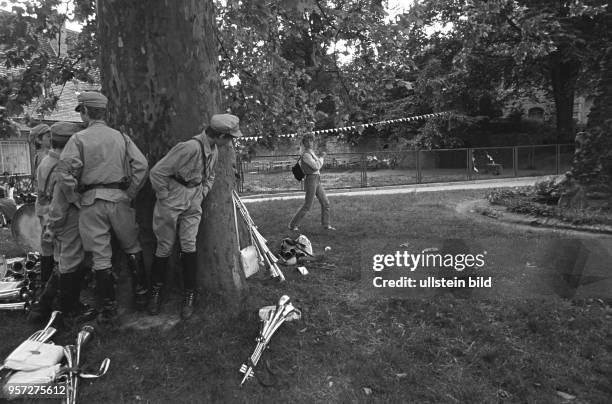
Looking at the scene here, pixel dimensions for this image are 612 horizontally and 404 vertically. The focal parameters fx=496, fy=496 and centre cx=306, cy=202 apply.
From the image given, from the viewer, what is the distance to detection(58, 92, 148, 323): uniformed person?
3986 mm

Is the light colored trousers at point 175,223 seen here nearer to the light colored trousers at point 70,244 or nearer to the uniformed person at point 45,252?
the light colored trousers at point 70,244

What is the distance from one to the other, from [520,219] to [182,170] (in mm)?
6958

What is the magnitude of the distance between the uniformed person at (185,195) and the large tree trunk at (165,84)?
7.8 inches

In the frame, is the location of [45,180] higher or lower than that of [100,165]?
lower

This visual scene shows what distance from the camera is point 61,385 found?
3.35m

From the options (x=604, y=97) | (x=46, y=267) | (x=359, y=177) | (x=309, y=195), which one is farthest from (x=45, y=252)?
(x=359, y=177)

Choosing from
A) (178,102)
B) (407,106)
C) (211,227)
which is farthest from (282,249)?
(407,106)

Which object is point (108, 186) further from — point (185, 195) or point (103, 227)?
point (185, 195)

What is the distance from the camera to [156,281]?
433cm

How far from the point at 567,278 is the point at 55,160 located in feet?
17.7

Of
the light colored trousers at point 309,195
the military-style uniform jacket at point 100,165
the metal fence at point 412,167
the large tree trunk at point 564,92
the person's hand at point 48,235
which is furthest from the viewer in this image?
the large tree trunk at point 564,92

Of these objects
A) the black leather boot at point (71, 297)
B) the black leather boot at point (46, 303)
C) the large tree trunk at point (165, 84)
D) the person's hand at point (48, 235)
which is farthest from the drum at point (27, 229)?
the large tree trunk at point (165, 84)

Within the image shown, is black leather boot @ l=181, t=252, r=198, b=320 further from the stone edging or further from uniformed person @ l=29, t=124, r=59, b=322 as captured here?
the stone edging

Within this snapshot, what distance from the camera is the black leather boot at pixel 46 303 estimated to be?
440 cm
